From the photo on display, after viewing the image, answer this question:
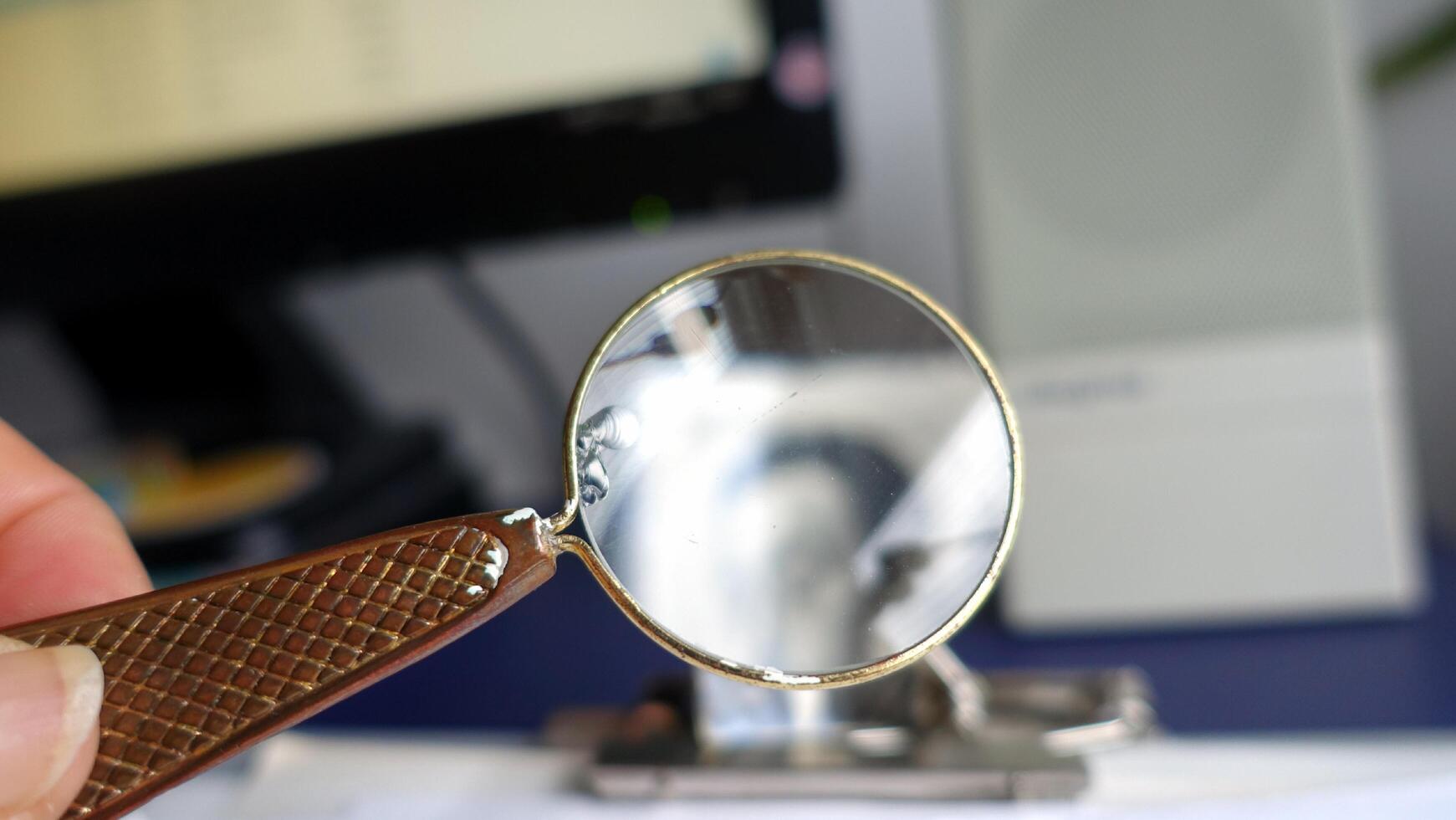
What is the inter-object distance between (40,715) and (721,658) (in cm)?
14

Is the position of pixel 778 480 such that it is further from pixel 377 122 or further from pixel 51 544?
pixel 377 122

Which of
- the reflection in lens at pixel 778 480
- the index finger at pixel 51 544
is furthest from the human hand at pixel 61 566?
the reflection in lens at pixel 778 480

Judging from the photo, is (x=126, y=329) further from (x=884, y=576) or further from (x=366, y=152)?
(x=884, y=576)

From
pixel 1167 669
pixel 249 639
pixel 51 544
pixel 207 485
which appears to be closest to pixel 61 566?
pixel 51 544

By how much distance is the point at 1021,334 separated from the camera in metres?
0.40

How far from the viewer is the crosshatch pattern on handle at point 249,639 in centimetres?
20

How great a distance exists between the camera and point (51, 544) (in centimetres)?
28

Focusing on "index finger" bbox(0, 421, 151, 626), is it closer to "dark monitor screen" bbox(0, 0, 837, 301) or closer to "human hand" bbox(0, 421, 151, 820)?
"human hand" bbox(0, 421, 151, 820)

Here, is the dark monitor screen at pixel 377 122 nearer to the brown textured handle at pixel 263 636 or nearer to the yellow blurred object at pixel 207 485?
the yellow blurred object at pixel 207 485

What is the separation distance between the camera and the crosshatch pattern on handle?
0.66 ft

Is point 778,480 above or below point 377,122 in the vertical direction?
below

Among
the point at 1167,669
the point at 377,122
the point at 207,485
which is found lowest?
the point at 1167,669

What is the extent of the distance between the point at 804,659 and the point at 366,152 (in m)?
0.36

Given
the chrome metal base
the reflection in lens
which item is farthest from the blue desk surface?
the reflection in lens
